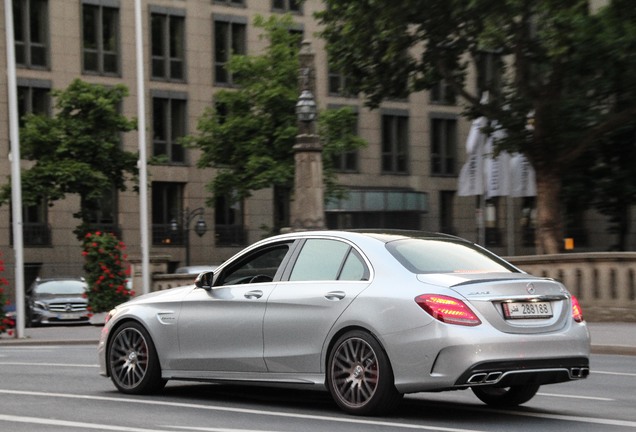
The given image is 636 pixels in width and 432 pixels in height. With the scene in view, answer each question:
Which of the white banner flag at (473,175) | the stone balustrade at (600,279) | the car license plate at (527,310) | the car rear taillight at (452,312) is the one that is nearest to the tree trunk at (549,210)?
the stone balustrade at (600,279)

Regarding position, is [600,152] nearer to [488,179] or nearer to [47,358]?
[488,179]

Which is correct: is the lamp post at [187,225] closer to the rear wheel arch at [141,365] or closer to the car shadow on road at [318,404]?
the car shadow on road at [318,404]

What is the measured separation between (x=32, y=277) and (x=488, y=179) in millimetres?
19409

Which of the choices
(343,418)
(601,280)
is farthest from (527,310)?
(601,280)

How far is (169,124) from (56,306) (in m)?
18.3

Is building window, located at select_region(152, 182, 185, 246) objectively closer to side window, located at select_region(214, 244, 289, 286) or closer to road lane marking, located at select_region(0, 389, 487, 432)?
road lane marking, located at select_region(0, 389, 487, 432)

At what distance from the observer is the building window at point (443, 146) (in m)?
63.8

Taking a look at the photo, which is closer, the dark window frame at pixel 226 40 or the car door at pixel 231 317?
the car door at pixel 231 317

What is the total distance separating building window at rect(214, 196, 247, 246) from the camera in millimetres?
56281

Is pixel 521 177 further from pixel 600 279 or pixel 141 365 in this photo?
pixel 141 365

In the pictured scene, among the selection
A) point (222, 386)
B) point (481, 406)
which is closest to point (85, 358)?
point (222, 386)

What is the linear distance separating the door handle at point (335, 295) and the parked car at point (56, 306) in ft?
91.1

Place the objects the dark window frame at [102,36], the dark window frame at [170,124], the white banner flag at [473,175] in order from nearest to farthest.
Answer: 1. the white banner flag at [473,175]
2. the dark window frame at [102,36]
3. the dark window frame at [170,124]

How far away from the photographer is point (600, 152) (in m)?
40.6
